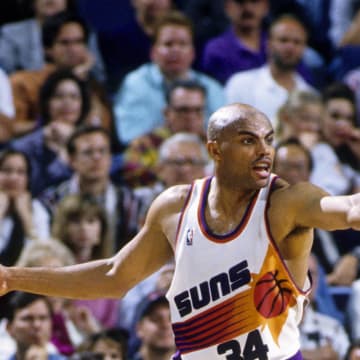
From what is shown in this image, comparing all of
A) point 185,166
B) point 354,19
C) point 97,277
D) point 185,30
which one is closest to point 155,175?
point 185,166

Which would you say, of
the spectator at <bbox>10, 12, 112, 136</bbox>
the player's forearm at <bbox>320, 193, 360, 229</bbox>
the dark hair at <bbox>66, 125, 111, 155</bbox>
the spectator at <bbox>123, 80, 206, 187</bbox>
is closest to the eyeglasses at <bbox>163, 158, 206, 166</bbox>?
the spectator at <bbox>123, 80, 206, 187</bbox>

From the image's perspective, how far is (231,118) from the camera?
4.83 m

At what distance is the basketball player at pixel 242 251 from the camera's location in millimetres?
4785

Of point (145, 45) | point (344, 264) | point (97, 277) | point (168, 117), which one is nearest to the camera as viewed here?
point (97, 277)

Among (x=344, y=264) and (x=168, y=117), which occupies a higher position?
(x=168, y=117)

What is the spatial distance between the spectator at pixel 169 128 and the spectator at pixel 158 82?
0.13 metres

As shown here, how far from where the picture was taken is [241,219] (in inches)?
193

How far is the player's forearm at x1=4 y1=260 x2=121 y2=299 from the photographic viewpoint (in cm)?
519

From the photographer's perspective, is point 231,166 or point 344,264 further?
point 344,264

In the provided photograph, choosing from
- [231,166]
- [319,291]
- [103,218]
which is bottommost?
[319,291]

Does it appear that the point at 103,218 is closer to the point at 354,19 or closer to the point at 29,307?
the point at 29,307

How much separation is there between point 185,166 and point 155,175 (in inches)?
12.6

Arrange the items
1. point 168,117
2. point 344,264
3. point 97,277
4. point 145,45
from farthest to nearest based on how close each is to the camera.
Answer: point 145,45 → point 168,117 → point 344,264 → point 97,277

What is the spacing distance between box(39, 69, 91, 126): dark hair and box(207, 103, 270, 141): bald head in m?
4.15
